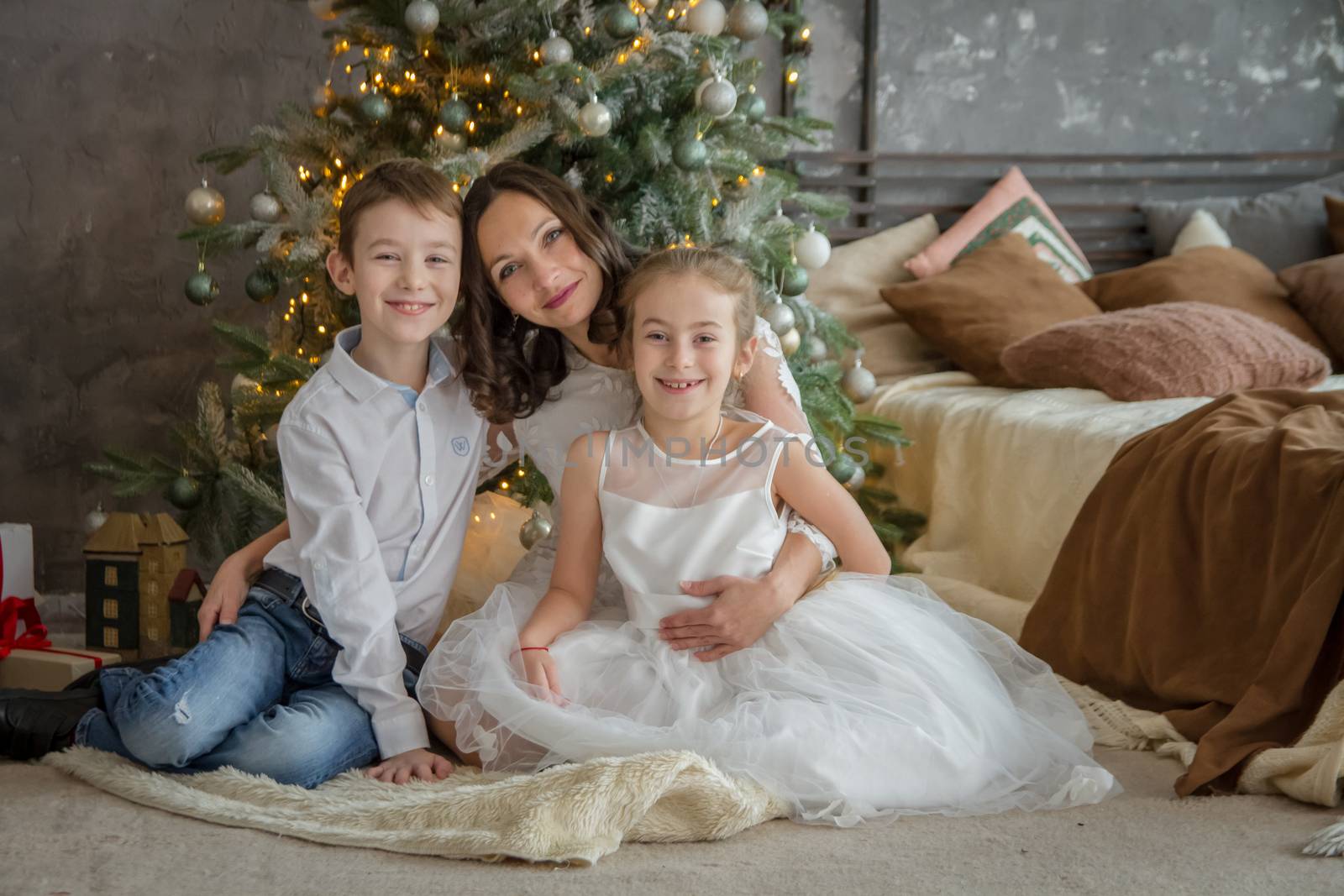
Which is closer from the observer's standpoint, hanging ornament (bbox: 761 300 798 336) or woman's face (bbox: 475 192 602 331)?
woman's face (bbox: 475 192 602 331)

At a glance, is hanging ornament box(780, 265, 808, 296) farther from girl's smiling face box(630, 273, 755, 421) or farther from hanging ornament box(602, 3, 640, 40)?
girl's smiling face box(630, 273, 755, 421)

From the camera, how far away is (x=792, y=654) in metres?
1.56

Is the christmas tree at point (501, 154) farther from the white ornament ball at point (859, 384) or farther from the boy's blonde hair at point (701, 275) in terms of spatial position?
the boy's blonde hair at point (701, 275)

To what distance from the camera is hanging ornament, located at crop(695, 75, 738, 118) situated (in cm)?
223

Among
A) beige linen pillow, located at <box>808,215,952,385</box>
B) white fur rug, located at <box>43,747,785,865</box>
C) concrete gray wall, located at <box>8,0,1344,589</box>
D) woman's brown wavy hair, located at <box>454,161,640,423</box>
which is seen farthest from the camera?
beige linen pillow, located at <box>808,215,952,385</box>

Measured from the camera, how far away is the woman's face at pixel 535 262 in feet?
5.96

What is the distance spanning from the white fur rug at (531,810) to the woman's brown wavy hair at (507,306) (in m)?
0.68

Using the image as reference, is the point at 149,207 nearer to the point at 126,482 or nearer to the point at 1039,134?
the point at 126,482

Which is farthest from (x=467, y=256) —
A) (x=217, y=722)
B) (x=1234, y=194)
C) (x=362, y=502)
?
(x=1234, y=194)

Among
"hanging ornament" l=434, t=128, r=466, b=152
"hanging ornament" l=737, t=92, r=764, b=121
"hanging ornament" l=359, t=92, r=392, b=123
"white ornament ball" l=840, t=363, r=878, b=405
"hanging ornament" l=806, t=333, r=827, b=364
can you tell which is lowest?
"white ornament ball" l=840, t=363, r=878, b=405

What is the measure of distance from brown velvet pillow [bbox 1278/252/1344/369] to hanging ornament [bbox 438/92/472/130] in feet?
7.45

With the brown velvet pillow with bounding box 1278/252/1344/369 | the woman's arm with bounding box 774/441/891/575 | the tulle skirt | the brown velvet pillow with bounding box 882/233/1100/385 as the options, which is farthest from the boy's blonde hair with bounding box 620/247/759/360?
the brown velvet pillow with bounding box 1278/252/1344/369

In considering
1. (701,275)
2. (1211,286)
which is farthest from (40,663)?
(1211,286)

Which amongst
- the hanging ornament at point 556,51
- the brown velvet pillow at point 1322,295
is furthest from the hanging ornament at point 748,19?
the brown velvet pillow at point 1322,295
